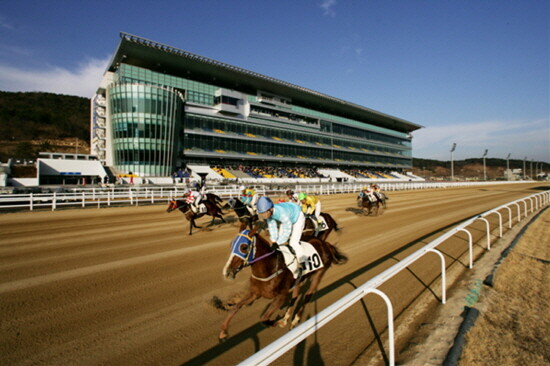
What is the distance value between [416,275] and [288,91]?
6299 centimetres

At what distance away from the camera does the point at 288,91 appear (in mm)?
64250

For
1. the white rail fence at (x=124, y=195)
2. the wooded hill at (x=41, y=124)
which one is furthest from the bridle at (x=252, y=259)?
the wooded hill at (x=41, y=124)

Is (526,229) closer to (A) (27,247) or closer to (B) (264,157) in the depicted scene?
(A) (27,247)

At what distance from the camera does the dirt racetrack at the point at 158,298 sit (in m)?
3.39

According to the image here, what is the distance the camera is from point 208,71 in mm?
52875

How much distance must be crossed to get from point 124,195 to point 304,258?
18.2 metres

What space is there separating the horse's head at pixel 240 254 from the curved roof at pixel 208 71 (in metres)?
48.7

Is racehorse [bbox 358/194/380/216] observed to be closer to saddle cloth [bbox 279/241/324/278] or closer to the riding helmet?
saddle cloth [bbox 279/241/324/278]

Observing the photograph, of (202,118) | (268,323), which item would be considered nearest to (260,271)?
(268,323)

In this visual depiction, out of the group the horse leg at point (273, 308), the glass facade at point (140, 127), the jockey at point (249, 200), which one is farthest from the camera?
the glass facade at point (140, 127)

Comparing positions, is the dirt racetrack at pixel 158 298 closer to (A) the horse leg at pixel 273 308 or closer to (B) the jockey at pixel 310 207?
(A) the horse leg at pixel 273 308

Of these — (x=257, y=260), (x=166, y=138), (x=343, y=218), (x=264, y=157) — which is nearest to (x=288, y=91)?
(x=264, y=157)

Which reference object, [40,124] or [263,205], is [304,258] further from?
[40,124]

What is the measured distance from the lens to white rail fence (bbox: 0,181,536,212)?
15.9m
